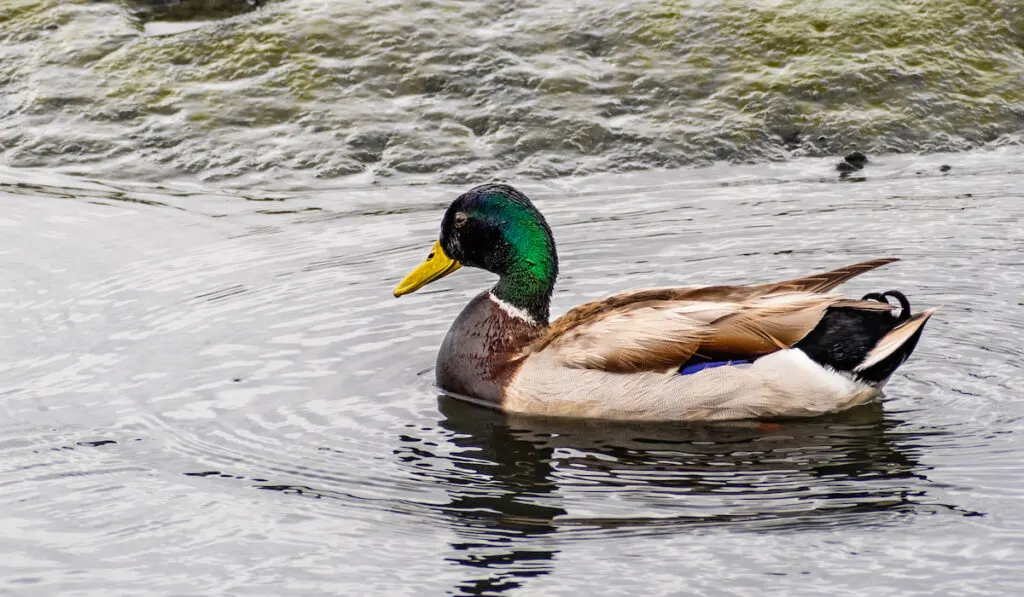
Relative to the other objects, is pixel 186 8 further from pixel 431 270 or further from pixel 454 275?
pixel 431 270

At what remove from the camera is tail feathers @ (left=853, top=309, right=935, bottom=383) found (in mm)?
7531

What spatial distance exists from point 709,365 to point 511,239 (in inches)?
53.5

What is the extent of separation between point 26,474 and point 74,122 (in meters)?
6.25

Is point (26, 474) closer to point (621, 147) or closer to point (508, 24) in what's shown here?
point (621, 147)

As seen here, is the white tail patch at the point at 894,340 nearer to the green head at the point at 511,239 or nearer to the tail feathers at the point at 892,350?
the tail feathers at the point at 892,350

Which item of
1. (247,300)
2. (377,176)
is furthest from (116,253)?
(377,176)

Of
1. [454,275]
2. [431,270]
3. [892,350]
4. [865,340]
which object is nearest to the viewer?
[892,350]

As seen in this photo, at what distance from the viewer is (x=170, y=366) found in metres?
8.34

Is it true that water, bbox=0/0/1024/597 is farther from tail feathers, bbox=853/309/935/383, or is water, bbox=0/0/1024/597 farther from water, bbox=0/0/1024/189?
tail feathers, bbox=853/309/935/383

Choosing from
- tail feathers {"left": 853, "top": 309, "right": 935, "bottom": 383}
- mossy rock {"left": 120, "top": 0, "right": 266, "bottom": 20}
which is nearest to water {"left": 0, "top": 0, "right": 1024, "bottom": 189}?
mossy rock {"left": 120, "top": 0, "right": 266, "bottom": 20}

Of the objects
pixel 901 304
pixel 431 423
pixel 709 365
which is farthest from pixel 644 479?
pixel 901 304

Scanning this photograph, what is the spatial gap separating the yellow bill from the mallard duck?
2.40ft

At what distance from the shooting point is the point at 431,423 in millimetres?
7695

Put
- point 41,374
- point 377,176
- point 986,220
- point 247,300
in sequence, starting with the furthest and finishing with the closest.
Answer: point 377,176, point 986,220, point 247,300, point 41,374
